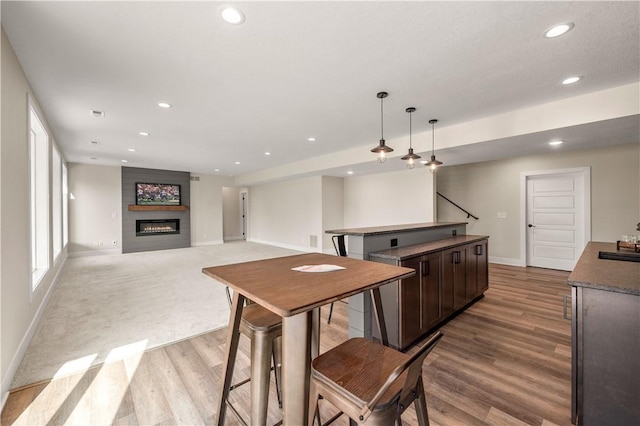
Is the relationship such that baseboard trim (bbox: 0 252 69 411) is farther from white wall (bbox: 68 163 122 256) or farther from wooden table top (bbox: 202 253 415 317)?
white wall (bbox: 68 163 122 256)

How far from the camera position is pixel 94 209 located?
7.48m

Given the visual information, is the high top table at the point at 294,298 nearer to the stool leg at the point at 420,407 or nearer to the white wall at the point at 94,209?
the stool leg at the point at 420,407

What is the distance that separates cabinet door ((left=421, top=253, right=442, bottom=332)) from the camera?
2.58 metres

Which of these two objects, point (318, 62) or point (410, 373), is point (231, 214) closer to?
point (318, 62)

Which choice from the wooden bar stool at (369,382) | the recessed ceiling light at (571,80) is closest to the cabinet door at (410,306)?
the wooden bar stool at (369,382)

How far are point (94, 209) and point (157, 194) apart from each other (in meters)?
1.63

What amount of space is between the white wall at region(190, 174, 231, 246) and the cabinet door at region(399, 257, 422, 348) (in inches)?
338

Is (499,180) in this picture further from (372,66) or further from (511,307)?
(372,66)

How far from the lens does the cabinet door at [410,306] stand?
2.33 m

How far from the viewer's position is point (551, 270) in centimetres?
530

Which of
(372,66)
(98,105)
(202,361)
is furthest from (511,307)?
(98,105)

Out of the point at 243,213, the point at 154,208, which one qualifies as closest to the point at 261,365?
the point at 154,208

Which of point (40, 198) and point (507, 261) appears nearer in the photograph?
point (40, 198)

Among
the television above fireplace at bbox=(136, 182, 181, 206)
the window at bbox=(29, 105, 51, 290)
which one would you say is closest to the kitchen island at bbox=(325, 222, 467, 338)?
the window at bbox=(29, 105, 51, 290)
